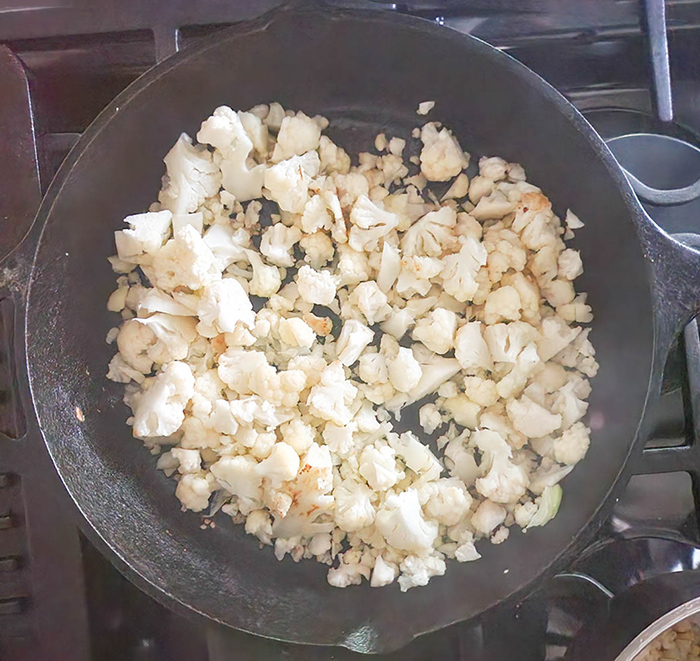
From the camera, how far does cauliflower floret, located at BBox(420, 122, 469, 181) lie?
101cm

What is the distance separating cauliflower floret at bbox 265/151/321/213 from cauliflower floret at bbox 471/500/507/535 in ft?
1.56

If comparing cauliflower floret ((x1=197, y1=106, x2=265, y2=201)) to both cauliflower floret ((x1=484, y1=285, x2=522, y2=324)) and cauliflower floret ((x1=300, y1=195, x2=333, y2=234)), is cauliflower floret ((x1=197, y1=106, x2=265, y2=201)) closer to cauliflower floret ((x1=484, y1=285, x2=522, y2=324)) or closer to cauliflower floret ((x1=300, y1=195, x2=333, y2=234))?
cauliflower floret ((x1=300, y1=195, x2=333, y2=234))

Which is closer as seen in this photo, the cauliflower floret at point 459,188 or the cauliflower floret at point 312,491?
the cauliflower floret at point 312,491

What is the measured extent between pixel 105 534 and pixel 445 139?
0.70m

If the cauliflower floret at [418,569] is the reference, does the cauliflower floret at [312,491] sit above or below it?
above

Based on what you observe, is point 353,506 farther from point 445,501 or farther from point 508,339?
point 508,339

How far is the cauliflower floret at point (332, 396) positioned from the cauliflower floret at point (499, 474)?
0.19 metres

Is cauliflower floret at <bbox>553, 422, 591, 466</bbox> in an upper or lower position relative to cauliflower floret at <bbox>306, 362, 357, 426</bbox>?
lower

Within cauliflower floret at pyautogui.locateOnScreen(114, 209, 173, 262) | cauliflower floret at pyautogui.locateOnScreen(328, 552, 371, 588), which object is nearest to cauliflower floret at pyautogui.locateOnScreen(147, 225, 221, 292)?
cauliflower floret at pyautogui.locateOnScreen(114, 209, 173, 262)

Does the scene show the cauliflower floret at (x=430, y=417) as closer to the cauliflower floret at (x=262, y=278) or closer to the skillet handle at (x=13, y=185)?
the cauliflower floret at (x=262, y=278)

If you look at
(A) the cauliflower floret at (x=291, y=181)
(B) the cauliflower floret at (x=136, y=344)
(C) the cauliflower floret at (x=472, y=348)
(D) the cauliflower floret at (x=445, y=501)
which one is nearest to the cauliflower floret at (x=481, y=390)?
(C) the cauliflower floret at (x=472, y=348)

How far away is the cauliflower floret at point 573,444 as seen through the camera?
3.18 ft

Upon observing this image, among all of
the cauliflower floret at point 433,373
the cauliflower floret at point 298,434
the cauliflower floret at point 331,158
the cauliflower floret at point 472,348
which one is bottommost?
the cauliflower floret at point 298,434

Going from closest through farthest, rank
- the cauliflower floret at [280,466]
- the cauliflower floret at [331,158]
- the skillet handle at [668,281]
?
the skillet handle at [668,281]
the cauliflower floret at [280,466]
the cauliflower floret at [331,158]
